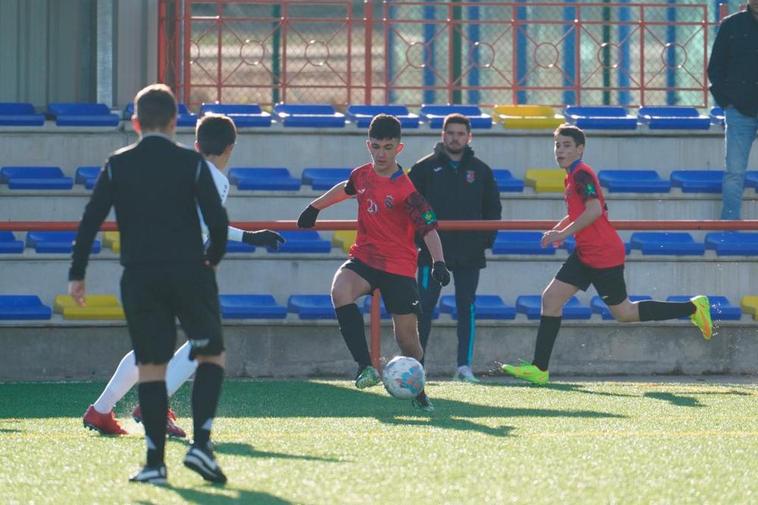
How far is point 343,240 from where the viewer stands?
1293cm

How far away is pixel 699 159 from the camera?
14.6m

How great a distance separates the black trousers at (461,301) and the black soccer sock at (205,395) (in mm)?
4835

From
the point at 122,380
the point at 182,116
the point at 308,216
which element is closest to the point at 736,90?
the point at 182,116

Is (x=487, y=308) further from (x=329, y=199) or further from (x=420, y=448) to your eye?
(x=420, y=448)

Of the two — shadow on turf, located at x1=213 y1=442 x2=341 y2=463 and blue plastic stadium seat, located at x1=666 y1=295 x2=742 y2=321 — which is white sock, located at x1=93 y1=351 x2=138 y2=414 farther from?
blue plastic stadium seat, located at x1=666 y1=295 x2=742 y2=321

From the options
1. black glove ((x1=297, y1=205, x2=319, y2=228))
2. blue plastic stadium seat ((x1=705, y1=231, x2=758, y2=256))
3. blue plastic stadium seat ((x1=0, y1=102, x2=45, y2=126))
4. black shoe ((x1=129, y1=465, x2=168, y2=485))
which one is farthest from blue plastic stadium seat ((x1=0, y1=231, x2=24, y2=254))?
black shoe ((x1=129, y1=465, x2=168, y2=485))

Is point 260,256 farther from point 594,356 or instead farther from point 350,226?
point 594,356

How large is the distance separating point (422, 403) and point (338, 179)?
4811 millimetres

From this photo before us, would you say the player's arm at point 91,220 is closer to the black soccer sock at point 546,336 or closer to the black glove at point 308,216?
the black glove at point 308,216

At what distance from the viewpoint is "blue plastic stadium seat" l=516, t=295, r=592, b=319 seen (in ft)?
40.8

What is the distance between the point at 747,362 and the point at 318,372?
11.3 feet

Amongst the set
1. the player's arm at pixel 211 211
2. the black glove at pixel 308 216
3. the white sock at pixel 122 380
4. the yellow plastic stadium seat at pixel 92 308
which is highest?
the player's arm at pixel 211 211

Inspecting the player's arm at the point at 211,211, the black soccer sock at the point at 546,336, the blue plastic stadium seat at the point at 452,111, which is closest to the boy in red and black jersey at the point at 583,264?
the black soccer sock at the point at 546,336

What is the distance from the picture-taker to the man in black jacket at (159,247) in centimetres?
594
